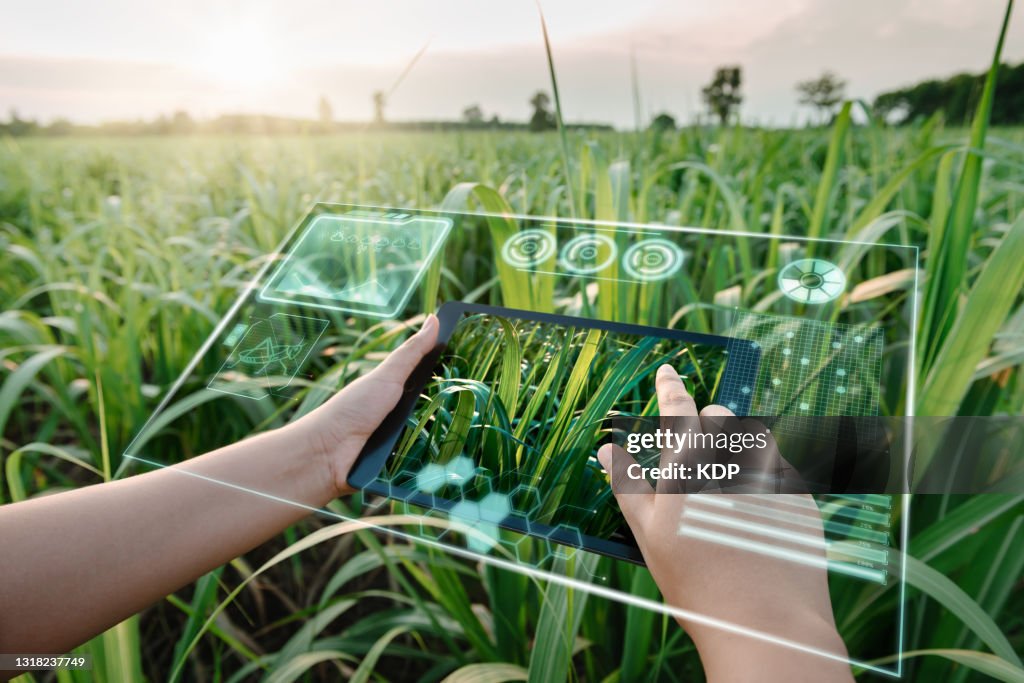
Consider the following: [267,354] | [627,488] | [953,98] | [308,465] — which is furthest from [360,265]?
[953,98]

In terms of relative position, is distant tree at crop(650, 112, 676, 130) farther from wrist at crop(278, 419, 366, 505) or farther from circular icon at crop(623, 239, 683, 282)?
wrist at crop(278, 419, 366, 505)

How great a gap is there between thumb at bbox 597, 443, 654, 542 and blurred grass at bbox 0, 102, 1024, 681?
15 centimetres

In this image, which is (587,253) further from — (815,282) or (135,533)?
(135,533)

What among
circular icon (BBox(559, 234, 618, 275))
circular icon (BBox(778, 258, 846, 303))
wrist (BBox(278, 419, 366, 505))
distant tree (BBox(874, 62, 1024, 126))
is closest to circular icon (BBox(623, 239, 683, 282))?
circular icon (BBox(559, 234, 618, 275))

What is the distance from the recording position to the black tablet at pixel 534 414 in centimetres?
44

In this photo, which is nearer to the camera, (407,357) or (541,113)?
(407,357)

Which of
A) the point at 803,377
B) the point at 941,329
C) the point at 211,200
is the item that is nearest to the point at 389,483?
the point at 803,377

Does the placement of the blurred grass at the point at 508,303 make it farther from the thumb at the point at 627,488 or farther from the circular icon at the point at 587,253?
the thumb at the point at 627,488

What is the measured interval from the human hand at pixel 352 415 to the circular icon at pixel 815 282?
1.28 feet

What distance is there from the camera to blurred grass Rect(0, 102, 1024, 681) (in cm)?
55

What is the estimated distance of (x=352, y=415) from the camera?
21.6 inches

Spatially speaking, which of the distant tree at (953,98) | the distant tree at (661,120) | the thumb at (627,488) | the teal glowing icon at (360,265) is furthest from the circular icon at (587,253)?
the distant tree at (953,98)

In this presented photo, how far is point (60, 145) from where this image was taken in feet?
11.4

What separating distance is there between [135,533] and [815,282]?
66 cm
